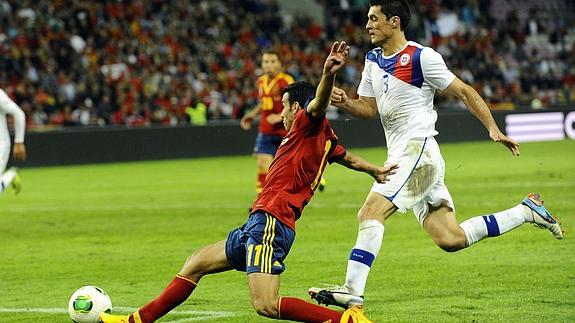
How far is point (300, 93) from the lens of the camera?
23.8 feet

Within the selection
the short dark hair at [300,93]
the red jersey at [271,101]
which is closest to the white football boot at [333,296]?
the short dark hair at [300,93]

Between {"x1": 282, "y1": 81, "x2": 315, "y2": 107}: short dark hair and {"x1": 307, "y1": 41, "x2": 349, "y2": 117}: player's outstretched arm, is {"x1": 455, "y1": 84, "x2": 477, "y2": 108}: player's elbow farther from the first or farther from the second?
{"x1": 307, "y1": 41, "x2": 349, "y2": 117}: player's outstretched arm

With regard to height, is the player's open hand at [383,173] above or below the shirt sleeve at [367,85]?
below

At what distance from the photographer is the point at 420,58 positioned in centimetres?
828

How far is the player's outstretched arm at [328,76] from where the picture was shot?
6.73 metres

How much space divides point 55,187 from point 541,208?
47.6 feet

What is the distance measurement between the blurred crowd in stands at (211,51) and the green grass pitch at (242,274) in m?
7.29

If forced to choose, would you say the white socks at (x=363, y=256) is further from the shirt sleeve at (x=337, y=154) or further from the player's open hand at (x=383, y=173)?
the shirt sleeve at (x=337, y=154)

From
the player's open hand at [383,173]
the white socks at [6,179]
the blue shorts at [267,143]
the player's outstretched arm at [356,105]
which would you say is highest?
the player's outstretched arm at [356,105]

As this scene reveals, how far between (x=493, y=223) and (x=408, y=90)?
122cm

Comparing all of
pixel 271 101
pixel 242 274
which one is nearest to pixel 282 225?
pixel 242 274

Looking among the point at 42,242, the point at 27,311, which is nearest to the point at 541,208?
the point at 27,311

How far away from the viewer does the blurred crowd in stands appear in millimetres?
29984

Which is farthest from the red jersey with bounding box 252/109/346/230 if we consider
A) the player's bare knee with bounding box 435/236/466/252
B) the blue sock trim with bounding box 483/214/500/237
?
the blue sock trim with bounding box 483/214/500/237
